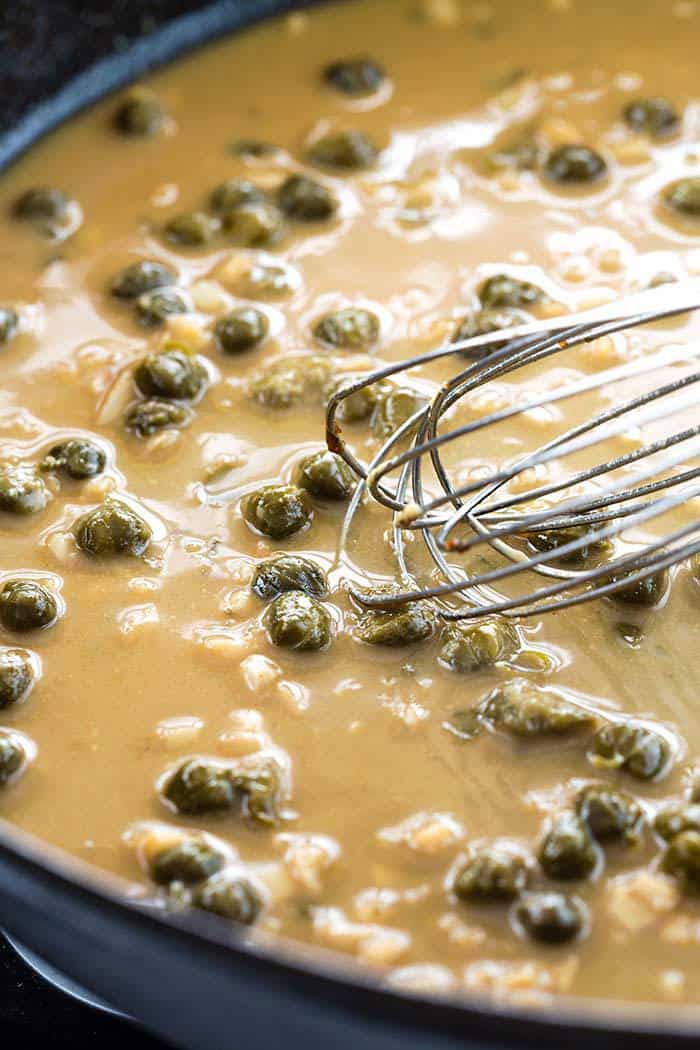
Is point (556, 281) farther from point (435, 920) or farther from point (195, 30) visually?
point (435, 920)

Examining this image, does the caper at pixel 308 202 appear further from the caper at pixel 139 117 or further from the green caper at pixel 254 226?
the caper at pixel 139 117

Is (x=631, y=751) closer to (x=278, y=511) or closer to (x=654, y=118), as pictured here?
(x=278, y=511)

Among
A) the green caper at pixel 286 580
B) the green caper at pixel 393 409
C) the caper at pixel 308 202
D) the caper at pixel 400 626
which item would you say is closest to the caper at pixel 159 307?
the caper at pixel 308 202

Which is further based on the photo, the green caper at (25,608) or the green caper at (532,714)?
the green caper at (25,608)

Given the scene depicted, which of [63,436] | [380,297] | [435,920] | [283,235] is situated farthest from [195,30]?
[435,920]

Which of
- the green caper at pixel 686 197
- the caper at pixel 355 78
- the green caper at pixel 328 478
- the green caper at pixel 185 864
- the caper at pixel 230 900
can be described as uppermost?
→ the caper at pixel 355 78

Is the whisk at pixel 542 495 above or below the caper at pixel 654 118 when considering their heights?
below
